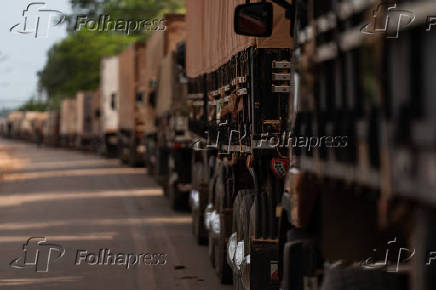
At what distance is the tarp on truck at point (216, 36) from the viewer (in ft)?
26.4

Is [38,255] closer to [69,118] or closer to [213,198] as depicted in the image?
[213,198]

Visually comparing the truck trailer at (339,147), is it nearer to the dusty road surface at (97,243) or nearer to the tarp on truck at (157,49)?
the dusty road surface at (97,243)

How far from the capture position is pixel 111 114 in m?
45.5

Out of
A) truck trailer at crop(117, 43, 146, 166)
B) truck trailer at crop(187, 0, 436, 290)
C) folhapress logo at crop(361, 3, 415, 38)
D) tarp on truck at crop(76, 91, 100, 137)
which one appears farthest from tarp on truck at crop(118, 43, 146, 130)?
folhapress logo at crop(361, 3, 415, 38)

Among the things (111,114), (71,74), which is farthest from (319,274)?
(71,74)

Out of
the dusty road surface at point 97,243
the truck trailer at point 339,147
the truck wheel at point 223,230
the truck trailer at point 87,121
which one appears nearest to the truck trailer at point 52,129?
the truck trailer at point 87,121

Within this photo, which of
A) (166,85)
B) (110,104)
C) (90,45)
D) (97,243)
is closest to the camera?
(97,243)

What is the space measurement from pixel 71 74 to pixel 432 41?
301ft

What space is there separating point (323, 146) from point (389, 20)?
1.06 meters

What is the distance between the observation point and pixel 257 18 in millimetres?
6691

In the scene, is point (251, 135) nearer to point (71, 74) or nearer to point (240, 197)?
point (240, 197)

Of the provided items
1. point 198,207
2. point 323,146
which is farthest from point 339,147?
point 198,207

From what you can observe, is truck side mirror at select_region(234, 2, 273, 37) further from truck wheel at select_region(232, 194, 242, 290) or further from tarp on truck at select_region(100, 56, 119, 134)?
tarp on truck at select_region(100, 56, 119, 134)

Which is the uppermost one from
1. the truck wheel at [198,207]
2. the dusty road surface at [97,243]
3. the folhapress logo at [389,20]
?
the folhapress logo at [389,20]
